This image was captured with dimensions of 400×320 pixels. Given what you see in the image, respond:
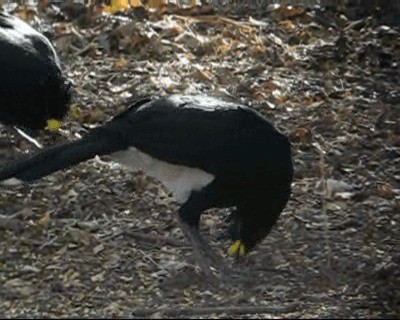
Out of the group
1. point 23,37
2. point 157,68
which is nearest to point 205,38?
point 157,68

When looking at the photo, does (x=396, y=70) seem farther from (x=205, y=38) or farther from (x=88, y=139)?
(x=88, y=139)

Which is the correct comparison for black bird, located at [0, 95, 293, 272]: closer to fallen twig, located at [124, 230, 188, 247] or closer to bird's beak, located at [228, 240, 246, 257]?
bird's beak, located at [228, 240, 246, 257]

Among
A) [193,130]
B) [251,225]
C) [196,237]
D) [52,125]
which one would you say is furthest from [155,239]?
[52,125]

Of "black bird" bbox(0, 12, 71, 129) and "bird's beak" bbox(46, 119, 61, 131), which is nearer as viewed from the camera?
"black bird" bbox(0, 12, 71, 129)

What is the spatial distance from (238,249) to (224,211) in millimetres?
410

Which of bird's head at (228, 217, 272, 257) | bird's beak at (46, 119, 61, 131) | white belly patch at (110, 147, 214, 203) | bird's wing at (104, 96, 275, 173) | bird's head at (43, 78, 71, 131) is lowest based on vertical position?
bird's beak at (46, 119, 61, 131)

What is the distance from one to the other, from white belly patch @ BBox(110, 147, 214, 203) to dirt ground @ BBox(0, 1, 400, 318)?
27cm

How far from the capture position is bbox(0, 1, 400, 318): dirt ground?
13.1 feet

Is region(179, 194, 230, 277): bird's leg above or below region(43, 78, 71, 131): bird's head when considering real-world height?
above

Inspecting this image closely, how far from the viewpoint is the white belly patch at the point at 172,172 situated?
412cm

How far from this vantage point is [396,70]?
238 inches

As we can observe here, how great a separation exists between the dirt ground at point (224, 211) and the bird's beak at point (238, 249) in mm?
37

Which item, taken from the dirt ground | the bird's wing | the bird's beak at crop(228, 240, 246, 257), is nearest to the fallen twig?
the dirt ground

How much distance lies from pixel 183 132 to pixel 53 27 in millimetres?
2698
